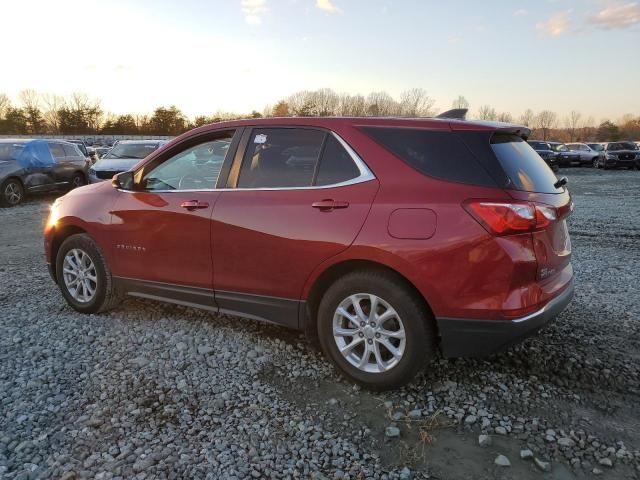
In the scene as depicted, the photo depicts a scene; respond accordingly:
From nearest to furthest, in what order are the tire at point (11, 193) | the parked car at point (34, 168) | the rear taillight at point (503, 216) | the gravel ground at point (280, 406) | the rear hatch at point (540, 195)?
the gravel ground at point (280, 406) < the rear taillight at point (503, 216) < the rear hatch at point (540, 195) < the tire at point (11, 193) < the parked car at point (34, 168)

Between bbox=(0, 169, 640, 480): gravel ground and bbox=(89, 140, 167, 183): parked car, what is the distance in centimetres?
978

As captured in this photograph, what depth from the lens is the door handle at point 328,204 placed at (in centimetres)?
327

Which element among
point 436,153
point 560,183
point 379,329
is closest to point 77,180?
point 379,329

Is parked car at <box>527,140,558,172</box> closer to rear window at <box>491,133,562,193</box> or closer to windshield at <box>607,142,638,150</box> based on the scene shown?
windshield at <box>607,142,638,150</box>

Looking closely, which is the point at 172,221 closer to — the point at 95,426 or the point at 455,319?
the point at 95,426

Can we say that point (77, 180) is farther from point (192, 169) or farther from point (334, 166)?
point (334, 166)

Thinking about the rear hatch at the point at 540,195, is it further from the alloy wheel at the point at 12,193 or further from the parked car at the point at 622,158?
the parked car at the point at 622,158

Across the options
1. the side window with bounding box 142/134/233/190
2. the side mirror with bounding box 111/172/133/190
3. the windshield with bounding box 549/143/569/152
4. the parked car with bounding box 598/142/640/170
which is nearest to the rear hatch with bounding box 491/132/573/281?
the side window with bounding box 142/134/233/190

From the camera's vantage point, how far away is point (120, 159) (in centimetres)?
1461

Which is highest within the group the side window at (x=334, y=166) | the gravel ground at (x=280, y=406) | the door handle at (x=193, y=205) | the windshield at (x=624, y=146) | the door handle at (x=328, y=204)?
the side window at (x=334, y=166)

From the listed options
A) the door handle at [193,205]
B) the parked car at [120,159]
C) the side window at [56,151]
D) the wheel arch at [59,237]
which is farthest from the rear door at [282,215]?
the side window at [56,151]

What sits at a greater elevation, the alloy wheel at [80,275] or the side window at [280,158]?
the side window at [280,158]

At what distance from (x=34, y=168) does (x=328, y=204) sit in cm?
1270

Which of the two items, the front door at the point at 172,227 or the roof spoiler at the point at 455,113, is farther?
the front door at the point at 172,227
